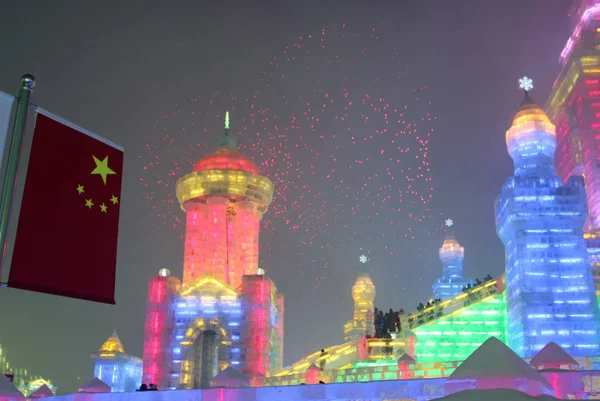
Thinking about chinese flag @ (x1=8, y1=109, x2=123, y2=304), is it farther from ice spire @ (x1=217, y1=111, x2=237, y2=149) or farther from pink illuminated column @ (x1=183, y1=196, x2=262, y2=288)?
ice spire @ (x1=217, y1=111, x2=237, y2=149)

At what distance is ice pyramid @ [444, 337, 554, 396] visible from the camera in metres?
15.8

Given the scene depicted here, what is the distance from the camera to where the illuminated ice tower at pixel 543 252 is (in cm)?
3844

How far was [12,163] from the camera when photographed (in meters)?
6.92

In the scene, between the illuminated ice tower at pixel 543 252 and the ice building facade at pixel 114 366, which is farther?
the ice building facade at pixel 114 366

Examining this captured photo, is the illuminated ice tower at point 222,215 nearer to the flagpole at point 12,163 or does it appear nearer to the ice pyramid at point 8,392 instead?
the ice pyramid at point 8,392

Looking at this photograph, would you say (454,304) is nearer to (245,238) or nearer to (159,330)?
(245,238)

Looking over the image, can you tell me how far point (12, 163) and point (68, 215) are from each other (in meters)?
2.12

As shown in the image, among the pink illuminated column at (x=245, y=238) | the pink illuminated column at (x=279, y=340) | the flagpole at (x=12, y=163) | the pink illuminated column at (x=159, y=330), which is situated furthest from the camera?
the pink illuminated column at (x=245, y=238)

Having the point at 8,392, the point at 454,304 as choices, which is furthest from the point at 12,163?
the point at 454,304

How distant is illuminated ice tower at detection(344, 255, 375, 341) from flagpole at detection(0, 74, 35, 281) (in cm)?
6873

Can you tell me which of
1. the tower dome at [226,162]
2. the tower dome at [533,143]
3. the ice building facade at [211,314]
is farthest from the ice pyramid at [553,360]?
the tower dome at [226,162]

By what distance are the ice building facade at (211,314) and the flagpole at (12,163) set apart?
37.1m

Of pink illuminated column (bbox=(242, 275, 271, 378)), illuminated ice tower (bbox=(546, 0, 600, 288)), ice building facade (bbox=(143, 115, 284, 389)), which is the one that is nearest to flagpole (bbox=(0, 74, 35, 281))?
ice building facade (bbox=(143, 115, 284, 389))

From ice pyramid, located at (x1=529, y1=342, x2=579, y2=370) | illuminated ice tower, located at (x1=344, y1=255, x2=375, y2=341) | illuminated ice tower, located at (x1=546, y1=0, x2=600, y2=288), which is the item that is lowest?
ice pyramid, located at (x1=529, y1=342, x2=579, y2=370)
